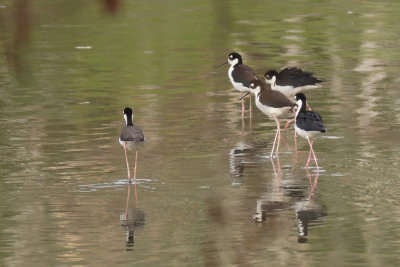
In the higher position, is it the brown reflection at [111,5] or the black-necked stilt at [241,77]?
the brown reflection at [111,5]

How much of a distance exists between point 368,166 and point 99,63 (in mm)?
12060

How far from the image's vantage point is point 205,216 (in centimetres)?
1351

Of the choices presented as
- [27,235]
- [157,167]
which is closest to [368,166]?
[157,167]

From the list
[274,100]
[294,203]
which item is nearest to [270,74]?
[274,100]

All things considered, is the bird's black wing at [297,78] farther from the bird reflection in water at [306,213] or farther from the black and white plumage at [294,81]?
the bird reflection in water at [306,213]

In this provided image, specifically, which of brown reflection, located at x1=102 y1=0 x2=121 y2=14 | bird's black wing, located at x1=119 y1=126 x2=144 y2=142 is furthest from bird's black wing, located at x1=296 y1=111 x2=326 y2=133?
brown reflection, located at x1=102 y1=0 x2=121 y2=14

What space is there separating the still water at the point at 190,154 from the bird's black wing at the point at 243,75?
0.57m

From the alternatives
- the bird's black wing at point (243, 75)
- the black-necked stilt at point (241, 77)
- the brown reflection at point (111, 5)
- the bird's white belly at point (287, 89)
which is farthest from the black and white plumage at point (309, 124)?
the brown reflection at point (111, 5)

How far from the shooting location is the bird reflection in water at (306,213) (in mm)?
12452

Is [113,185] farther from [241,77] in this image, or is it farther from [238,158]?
[241,77]

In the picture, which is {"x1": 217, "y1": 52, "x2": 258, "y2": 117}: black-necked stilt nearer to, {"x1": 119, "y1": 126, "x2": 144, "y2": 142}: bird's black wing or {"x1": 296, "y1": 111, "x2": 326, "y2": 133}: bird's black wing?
{"x1": 296, "y1": 111, "x2": 326, "y2": 133}: bird's black wing

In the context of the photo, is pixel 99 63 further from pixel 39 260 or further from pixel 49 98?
pixel 39 260

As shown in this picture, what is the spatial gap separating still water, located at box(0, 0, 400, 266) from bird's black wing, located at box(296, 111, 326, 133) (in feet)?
1.80

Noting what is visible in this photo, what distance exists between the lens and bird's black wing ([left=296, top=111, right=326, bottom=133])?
15836 mm
